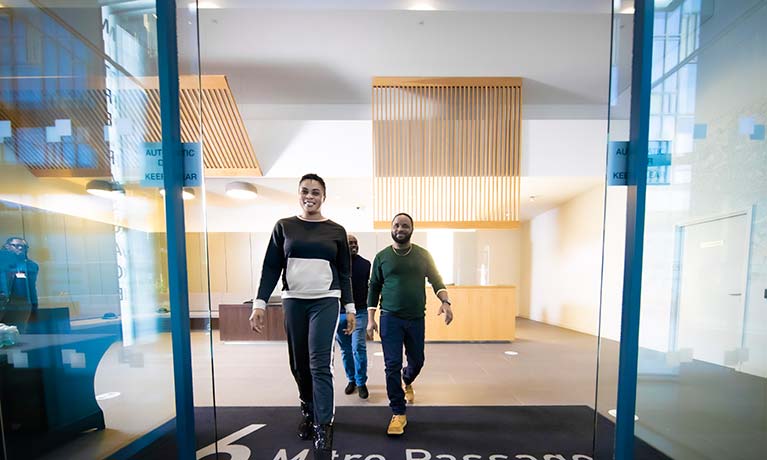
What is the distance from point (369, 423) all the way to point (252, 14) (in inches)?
175

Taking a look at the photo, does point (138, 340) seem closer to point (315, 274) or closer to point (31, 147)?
point (31, 147)

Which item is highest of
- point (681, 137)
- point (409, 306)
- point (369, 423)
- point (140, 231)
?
point (681, 137)

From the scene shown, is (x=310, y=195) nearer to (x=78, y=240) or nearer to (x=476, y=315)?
(x=78, y=240)

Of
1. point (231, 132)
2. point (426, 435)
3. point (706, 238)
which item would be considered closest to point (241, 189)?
point (231, 132)

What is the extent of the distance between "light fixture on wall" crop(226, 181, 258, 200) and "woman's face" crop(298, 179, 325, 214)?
3395 mm

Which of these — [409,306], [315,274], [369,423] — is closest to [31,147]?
[315,274]

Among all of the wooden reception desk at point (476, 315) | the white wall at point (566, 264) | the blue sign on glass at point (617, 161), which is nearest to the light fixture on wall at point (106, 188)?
the blue sign on glass at point (617, 161)

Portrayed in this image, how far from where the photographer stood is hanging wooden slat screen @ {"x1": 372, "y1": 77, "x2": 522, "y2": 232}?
4449 mm

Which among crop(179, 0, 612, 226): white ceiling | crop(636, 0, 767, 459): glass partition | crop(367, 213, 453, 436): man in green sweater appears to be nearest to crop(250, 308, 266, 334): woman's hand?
crop(367, 213, 453, 436): man in green sweater

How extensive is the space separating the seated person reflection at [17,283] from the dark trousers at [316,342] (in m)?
1.67

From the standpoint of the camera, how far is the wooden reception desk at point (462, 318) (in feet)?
15.6

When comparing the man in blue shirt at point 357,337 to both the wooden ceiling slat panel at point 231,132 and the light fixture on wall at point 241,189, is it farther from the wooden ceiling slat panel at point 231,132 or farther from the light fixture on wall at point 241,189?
the light fixture on wall at point 241,189

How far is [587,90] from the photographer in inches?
192

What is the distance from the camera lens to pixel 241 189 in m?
4.71
